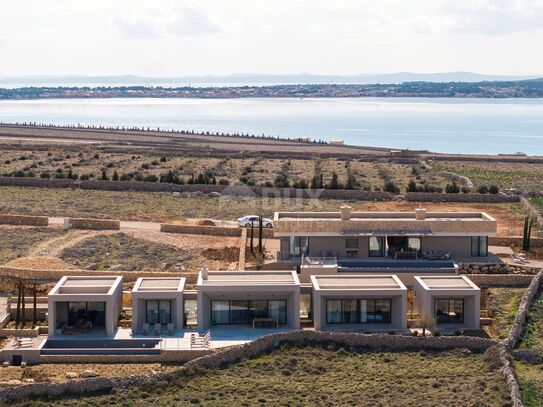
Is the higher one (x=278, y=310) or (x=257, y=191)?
(x=257, y=191)

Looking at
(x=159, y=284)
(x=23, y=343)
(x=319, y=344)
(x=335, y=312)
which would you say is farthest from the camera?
(x=159, y=284)

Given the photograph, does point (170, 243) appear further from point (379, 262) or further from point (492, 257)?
point (492, 257)

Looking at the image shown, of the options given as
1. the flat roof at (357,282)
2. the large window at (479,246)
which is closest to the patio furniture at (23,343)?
the flat roof at (357,282)

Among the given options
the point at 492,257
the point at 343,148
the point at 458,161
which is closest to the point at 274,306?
the point at 492,257

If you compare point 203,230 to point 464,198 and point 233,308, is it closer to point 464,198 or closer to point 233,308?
point 233,308

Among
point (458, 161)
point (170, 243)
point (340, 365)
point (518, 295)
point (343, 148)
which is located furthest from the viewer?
point (343, 148)

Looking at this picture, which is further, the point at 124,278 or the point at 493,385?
the point at 124,278

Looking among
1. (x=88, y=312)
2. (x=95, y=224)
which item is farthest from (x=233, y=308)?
(x=95, y=224)
